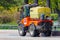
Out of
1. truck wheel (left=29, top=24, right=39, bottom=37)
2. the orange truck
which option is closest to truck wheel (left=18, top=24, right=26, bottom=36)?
the orange truck

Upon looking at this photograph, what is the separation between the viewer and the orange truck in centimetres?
A: 2214

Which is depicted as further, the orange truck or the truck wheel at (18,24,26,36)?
the truck wheel at (18,24,26,36)

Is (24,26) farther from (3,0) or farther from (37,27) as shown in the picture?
(3,0)

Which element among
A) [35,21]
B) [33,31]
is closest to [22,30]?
[33,31]

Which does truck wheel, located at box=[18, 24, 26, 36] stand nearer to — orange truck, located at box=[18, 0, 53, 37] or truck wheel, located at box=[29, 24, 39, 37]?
orange truck, located at box=[18, 0, 53, 37]

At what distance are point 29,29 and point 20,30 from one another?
1.26 m

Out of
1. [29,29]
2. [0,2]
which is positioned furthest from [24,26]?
[0,2]

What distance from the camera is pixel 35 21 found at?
22266 mm

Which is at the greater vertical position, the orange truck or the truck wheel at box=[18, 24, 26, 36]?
the orange truck

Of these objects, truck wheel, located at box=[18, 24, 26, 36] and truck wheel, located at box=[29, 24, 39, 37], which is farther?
truck wheel, located at box=[18, 24, 26, 36]

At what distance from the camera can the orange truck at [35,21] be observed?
22141 mm

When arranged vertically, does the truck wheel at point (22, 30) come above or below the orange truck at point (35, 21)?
below

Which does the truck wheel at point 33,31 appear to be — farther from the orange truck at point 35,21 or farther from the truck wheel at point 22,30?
the truck wheel at point 22,30

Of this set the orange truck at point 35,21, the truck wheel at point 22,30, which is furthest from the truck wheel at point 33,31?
the truck wheel at point 22,30
